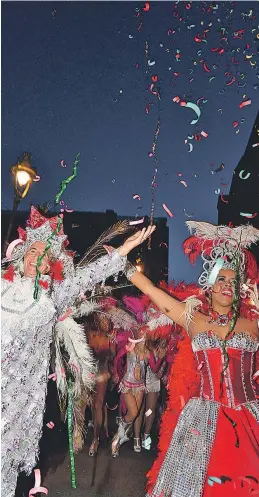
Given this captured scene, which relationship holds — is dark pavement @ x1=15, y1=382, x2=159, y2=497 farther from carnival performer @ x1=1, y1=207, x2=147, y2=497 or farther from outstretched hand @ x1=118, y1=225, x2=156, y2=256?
outstretched hand @ x1=118, y1=225, x2=156, y2=256

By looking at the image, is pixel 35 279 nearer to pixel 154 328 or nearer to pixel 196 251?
pixel 196 251

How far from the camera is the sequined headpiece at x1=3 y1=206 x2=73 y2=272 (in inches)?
145

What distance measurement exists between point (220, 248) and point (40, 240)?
4.30 feet

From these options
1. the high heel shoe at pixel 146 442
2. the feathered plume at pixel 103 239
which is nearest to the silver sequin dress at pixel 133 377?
the high heel shoe at pixel 146 442

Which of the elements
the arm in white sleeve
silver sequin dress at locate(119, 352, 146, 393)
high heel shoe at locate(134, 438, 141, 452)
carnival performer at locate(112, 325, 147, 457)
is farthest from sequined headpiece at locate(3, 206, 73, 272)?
high heel shoe at locate(134, 438, 141, 452)

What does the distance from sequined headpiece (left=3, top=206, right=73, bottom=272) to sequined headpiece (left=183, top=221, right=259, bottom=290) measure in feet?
3.16

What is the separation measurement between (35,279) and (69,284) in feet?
0.81

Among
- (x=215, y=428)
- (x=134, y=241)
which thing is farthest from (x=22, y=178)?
(x=215, y=428)

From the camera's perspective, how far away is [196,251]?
Answer: 4.11 metres

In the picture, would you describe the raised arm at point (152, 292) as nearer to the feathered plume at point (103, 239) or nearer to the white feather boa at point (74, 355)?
the feathered plume at point (103, 239)

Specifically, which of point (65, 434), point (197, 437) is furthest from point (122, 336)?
point (197, 437)

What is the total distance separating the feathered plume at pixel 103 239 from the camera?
3760 mm

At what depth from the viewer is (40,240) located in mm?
3668

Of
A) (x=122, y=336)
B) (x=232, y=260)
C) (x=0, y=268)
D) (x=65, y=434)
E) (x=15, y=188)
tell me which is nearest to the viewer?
(x=0, y=268)
